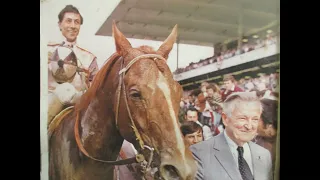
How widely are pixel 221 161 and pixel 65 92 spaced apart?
82cm

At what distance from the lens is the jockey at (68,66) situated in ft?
5.61

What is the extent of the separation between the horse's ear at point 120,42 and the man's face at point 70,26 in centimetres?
17

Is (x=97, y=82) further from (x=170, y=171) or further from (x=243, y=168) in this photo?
(x=243, y=168)

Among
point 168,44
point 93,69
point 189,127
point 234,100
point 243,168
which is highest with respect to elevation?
point 168,44

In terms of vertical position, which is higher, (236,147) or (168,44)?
(168,44)

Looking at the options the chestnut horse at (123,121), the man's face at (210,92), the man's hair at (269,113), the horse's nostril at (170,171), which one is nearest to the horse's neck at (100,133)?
the chestnut horse at (123,121)

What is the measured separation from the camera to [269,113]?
1.80 metres

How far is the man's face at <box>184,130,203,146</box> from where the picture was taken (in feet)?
5.75

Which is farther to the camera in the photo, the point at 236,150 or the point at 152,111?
the point at 236,150

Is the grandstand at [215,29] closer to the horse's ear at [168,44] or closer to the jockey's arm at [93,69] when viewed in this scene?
the horse's ear at [168,44]

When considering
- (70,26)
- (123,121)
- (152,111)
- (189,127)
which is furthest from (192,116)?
(70,26)

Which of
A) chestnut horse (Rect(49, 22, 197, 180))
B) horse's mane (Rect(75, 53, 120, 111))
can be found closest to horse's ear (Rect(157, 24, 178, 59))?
chestnut horse (Rect(49, 22, 197, 180))
